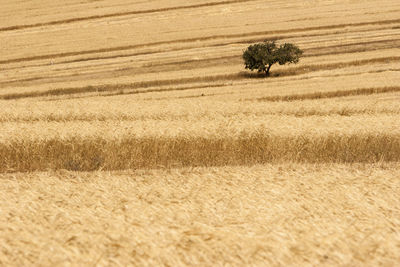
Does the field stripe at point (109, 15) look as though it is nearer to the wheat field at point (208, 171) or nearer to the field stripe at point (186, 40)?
the field stripe at point (186, 40)

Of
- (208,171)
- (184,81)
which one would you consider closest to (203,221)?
(208,171)

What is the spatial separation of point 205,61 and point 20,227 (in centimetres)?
3763

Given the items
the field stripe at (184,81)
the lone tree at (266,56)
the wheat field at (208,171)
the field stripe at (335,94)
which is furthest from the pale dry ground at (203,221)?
the lone tree at (266,56)

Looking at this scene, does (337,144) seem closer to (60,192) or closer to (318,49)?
(60,192)

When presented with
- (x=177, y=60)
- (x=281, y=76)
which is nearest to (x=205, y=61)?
(x=177, y=60)

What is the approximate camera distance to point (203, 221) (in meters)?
6.41

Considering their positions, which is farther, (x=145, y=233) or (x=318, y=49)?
(x=318, y=49)

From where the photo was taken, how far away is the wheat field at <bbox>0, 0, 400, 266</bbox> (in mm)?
5625

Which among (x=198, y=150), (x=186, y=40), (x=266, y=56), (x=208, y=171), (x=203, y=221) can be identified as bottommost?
(x=198, y=150)

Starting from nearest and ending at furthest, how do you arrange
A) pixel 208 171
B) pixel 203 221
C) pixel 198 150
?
pixel 203 221 → pixel 208 171 → pixel 198 150

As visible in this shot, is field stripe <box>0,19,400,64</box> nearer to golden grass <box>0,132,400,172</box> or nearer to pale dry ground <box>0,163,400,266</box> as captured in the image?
golden grass <box>0,132,400,172</box>

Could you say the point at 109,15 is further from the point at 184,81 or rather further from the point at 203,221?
the point at 203,221

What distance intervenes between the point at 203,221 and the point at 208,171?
3992 mm

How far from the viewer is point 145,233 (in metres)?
5.87
